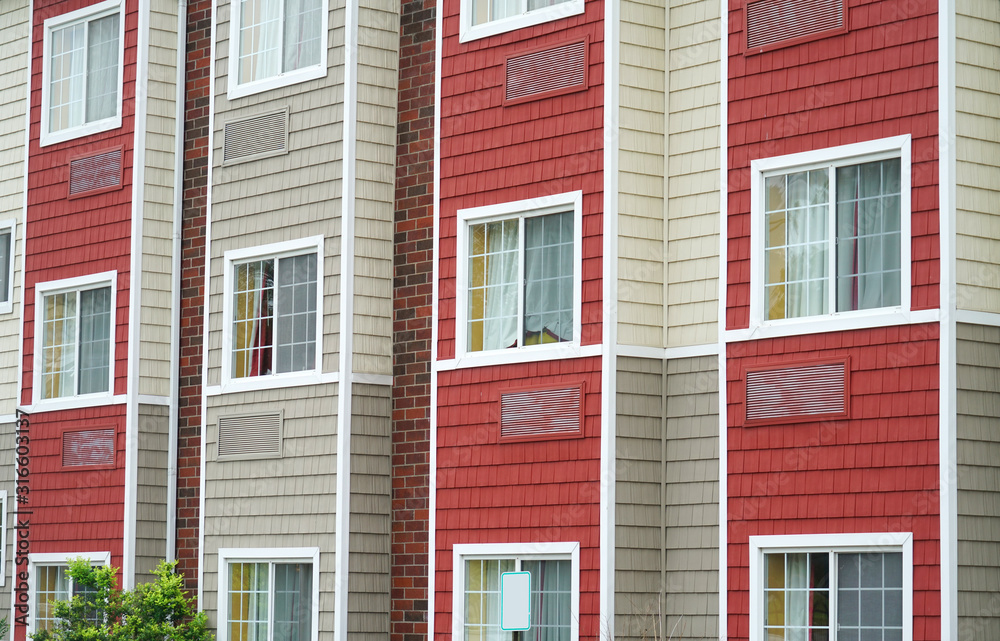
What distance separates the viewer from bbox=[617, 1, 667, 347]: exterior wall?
15500mm

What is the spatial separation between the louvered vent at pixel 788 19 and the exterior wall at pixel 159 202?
9062 mm

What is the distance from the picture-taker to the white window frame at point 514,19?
635 inches

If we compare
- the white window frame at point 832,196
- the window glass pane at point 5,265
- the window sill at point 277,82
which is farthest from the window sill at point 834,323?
the window glass pane at point 5,265

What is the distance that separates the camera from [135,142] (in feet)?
67.5

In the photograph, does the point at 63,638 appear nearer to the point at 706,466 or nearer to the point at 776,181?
the point at 706,466

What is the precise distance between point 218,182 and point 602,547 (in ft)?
25.1

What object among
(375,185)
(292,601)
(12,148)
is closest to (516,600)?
(292,601)

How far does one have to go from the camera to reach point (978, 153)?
13789 mm

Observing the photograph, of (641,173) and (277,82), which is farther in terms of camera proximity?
(277,82)

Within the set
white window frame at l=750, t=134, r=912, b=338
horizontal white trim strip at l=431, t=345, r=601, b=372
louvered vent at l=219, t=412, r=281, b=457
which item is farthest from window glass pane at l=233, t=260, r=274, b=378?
white window frame at l=750, t=134, r=912, b=338

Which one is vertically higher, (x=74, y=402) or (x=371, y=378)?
(x=371, y=378)

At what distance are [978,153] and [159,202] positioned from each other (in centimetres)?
1135

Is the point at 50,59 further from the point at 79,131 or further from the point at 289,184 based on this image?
the point at 289,184

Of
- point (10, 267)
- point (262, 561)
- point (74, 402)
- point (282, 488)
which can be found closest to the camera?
point (282, 488)
